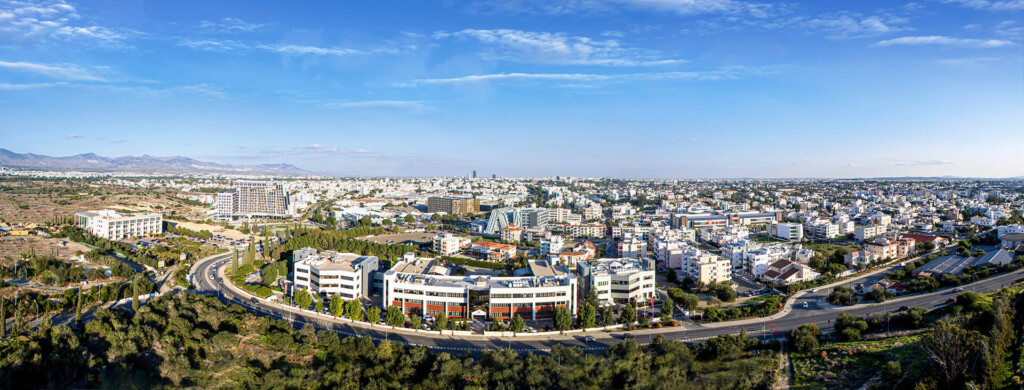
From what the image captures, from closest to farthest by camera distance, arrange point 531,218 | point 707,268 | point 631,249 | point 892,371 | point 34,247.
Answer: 1. point 892,371
2. point 707,268
3. point 34,247
4. point 631,249
5. point 531,218

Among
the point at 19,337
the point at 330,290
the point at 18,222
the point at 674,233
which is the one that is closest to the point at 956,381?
the point at 330,290

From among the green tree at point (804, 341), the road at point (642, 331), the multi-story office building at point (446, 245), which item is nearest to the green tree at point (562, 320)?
the road at point (642, 331)

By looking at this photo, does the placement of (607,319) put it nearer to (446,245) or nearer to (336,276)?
(336,276)

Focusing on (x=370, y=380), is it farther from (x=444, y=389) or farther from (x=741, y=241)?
(x=741, y=241)

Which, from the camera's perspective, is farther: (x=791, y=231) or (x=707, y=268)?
(x=791, y=231)

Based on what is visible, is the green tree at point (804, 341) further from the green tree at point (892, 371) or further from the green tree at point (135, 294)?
the green tree at point (135, 294)

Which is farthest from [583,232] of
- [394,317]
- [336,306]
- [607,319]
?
[394,317]

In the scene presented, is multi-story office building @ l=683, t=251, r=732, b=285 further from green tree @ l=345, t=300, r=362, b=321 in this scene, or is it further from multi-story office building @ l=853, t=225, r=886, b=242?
multi-story office building @ l=853, t=225, r=886, b=242
